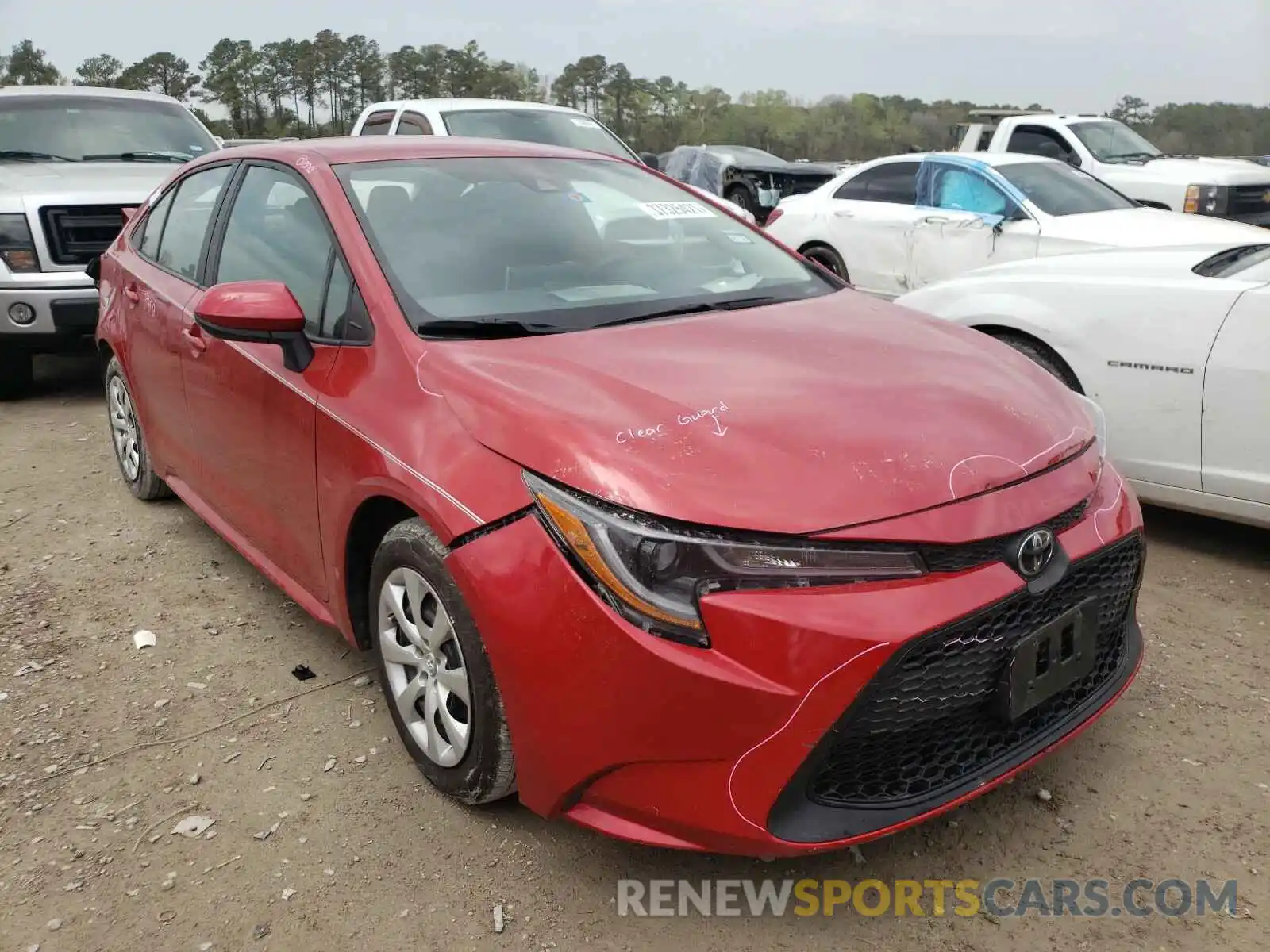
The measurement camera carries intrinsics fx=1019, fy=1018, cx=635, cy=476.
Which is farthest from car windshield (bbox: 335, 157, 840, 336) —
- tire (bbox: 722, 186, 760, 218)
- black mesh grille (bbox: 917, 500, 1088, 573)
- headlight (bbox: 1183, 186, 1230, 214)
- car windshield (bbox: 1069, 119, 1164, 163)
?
tire (bbox: 722, 186, 760, 218)

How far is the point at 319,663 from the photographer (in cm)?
315

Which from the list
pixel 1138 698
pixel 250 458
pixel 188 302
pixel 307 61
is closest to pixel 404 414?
pixel 250 458

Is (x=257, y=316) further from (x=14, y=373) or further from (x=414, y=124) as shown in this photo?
(x=414, y=124)

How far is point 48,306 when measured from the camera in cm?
587

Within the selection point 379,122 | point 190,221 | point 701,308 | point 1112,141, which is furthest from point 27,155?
point 1112,141

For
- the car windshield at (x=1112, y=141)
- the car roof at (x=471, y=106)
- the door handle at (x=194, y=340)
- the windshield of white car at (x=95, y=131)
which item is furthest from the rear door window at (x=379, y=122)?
the car windshield at (x=1112, y=141)

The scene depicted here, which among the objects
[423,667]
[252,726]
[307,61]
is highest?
[307,61]

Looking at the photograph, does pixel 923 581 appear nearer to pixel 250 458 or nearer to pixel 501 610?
pixel 501 610

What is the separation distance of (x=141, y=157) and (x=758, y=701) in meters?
7.22

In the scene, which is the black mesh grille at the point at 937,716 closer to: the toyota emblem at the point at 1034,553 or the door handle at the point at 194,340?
the toyota emblem at the point at 1034,553

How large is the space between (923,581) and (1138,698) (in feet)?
4.56

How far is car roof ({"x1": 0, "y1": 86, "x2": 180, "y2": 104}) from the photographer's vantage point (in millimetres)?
7324

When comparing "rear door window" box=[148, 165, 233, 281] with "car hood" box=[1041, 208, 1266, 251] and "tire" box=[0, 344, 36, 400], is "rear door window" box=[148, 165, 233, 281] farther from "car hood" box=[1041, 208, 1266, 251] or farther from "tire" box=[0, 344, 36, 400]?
"car hood" box=[1041, 208, 1266, 251]

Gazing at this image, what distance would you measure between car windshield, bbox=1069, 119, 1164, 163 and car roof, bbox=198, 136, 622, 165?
8.98m
